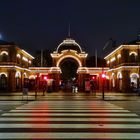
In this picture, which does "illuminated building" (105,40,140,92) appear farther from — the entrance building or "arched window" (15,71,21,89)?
"arched window" (15,71,21,89)

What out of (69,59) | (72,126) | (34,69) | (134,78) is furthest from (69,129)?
(34,69)

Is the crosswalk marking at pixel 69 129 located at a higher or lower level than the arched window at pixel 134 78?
lower

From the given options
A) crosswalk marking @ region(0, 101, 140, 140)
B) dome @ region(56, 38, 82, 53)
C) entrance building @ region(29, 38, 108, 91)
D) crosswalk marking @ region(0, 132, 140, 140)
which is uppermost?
dome @ region(56, 38, 82, 53)

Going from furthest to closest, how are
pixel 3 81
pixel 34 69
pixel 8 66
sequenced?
pixel 34 69 < pixel 3 81 < pixel 8 66

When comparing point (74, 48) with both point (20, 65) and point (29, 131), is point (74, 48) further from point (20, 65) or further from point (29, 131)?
point (29, 131)

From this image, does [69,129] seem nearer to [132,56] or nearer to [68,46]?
[132,56]

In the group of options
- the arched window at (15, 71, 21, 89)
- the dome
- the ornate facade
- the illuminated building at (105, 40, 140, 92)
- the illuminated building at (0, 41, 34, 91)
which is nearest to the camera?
the illuminated building at (105, 40, 140, 92)

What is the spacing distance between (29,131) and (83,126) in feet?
8.21

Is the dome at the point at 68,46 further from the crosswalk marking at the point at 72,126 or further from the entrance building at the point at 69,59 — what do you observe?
the crosswalk marking at the point at 72,126

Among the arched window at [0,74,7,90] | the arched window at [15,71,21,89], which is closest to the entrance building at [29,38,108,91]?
the arched window at [15,71,21,89]

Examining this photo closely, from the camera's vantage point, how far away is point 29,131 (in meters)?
13.8

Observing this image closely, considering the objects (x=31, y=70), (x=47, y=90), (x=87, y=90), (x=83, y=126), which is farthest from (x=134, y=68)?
(x=83, y=126)

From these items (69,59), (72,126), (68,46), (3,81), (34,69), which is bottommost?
(72,126)

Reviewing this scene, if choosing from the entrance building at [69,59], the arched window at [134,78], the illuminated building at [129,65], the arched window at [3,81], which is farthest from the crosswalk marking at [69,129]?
the entrance building at [69,59]
